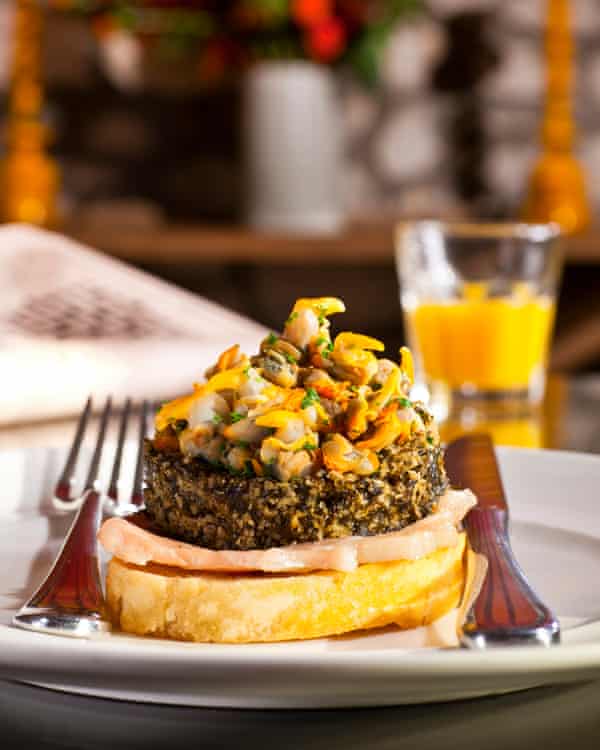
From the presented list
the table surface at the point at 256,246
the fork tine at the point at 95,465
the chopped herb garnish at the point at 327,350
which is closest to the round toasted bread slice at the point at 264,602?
the chopped herb garnish at the point at 327,350

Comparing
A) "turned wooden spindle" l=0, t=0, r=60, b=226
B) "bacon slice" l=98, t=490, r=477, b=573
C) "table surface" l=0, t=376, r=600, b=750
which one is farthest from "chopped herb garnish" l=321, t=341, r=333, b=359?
"turned wooden spindle" l=0, t=0, r=60, b=226

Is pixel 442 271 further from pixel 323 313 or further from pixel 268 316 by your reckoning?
pixel 268 316

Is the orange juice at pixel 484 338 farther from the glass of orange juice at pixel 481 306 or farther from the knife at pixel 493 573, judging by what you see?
the knife at pixel 493 573

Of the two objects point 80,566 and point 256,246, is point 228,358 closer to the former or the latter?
point 80,566

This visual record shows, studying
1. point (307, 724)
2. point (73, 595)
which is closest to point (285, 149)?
point (73, 595)

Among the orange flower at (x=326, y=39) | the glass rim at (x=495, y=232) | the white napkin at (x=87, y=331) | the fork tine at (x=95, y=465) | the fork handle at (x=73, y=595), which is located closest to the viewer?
the fork handle at (x=73, y=595)

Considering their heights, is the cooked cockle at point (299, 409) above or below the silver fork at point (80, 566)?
above

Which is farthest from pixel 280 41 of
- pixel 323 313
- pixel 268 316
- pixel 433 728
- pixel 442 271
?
pixel 433 728
